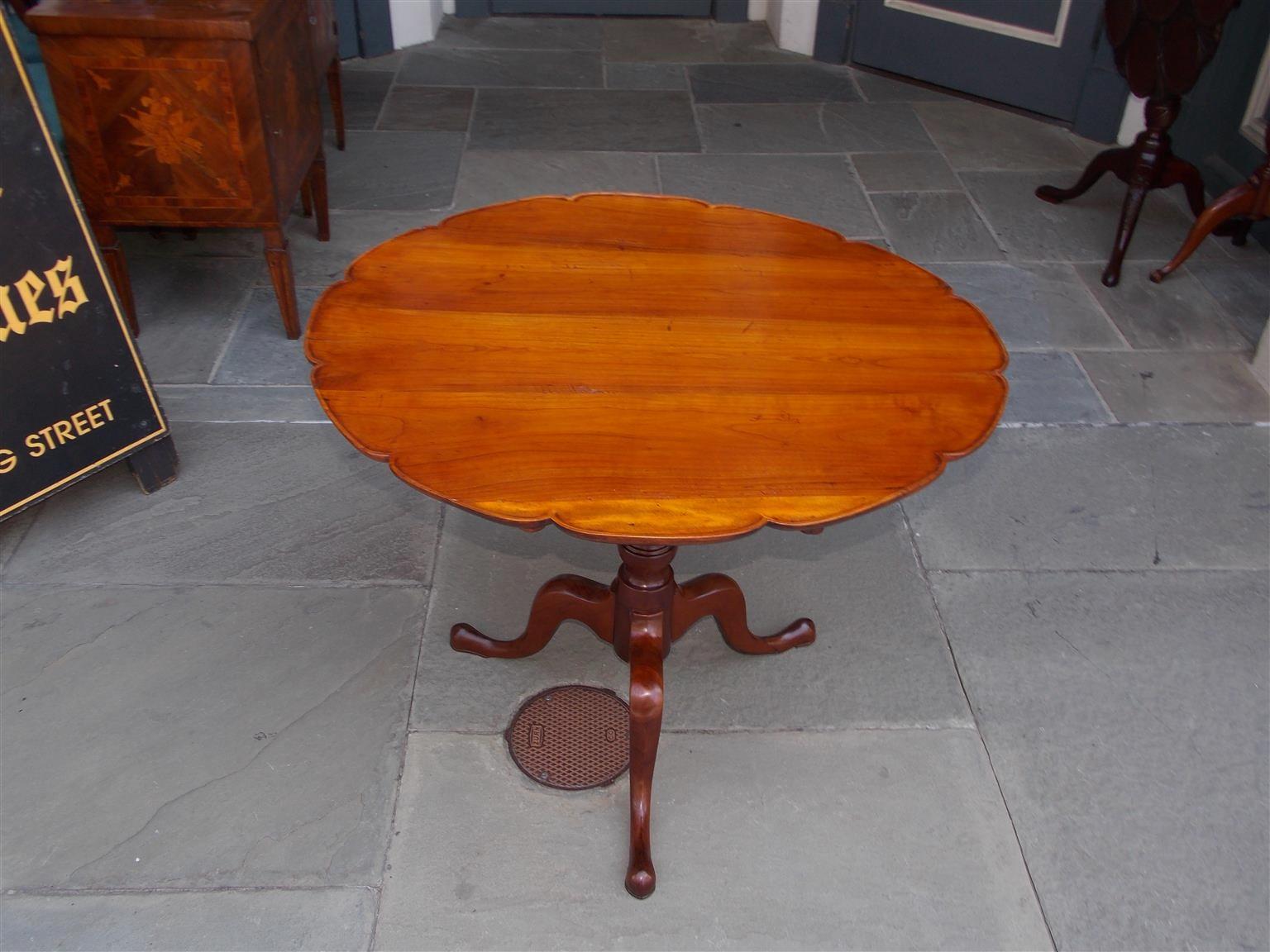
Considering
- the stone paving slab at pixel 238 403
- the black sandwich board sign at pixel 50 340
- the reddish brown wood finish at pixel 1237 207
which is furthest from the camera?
the reddish brown wood finish at pixel 1237 207

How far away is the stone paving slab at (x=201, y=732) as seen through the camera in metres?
1.74

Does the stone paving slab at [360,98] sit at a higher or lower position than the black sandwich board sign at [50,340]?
lower

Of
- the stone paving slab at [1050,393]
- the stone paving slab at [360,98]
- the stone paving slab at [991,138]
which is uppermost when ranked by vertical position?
the stone paving slab at [360,98]

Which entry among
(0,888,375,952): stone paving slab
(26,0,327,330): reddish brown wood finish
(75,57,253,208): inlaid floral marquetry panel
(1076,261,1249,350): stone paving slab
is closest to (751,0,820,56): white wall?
(1076,261,1249,350): stone paving slab

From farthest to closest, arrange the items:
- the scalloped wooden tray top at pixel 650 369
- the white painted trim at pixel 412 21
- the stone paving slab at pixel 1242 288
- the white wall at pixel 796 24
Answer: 1. the white wall at pixel 796 24
2. the white painted trim at pixel 412 21
3. the stone paving slab at pixel 1242 288
4. the scalloped wooden tray top at pixel 650 369

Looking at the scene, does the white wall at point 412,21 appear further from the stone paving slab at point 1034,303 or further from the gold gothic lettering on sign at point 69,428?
the gold gothic lettering on sign at point 69,428

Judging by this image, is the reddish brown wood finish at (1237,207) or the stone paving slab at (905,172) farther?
the stone paving slab at (905,172)

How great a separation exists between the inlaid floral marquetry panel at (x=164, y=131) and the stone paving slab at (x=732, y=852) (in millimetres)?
1464

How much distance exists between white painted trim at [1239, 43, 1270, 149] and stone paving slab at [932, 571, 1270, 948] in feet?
6.13

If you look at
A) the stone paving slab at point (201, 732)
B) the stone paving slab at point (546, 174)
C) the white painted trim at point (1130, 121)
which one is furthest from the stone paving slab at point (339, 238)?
the white painted trim at point (1130, 121)

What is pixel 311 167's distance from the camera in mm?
3213

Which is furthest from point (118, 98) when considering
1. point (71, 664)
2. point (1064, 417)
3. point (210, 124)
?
point (1064, 417)

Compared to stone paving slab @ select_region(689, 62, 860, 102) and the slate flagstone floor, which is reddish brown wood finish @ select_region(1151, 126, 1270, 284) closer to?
the slate flagstone floor

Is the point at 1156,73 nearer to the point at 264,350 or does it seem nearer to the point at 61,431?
the point at 264,350
